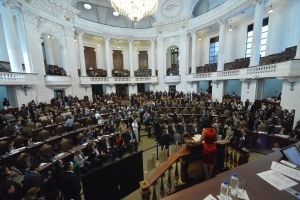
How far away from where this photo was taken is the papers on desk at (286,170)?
184 centimetres

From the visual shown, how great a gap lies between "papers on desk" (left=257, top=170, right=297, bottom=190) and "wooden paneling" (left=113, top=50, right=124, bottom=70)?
73.7ft

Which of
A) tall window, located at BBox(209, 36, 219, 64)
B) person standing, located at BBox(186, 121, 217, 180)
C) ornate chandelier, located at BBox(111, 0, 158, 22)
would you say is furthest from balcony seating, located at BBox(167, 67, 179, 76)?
person standing, located at BBox(186, 121, 217, 180)

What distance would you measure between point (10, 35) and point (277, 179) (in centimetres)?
1548

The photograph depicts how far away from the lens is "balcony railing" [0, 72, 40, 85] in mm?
8923

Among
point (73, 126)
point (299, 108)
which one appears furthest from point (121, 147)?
point (299, 108)

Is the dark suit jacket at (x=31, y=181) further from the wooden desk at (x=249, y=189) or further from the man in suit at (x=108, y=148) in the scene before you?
the wooden desk at (x=249, y=189)

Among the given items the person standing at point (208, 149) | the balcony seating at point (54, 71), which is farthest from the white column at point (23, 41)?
the person standing at point (208, 149)

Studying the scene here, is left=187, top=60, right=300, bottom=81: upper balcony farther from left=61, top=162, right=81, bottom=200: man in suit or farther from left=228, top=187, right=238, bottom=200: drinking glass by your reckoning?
left=61, top=162, right=81, bottom=200: man in suit

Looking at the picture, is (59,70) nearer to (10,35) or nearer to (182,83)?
(10,35)

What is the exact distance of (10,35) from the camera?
9883 millimetres

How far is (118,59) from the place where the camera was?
2231 cm

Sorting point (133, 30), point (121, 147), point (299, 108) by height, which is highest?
point (133, 30)

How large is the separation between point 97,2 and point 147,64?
10818mm

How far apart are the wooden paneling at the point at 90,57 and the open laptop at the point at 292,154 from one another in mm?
21831
